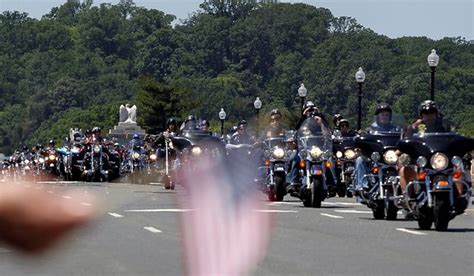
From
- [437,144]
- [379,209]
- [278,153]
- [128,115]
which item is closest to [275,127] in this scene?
[278,153]

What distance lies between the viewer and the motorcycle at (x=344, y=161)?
30531 mm

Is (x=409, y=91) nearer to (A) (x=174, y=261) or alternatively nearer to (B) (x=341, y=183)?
(B) (x=341, y=183)

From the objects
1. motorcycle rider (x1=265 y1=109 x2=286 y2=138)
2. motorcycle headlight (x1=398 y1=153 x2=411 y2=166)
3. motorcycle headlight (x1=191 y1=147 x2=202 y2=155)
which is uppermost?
motorcycle rider (x1=265 y1=109 x2=286 y2=138)

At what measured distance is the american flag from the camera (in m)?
9.02

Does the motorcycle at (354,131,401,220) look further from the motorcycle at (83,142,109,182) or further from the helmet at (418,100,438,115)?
the motorcycle at (83,142,109,182)

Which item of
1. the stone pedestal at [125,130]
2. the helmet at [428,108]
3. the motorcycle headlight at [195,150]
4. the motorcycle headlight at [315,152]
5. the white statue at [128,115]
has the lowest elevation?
the motorcycle headlight at [315,152]

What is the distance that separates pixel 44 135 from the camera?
537 feet

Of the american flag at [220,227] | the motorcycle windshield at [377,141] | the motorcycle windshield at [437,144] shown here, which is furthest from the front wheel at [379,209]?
the american flag at [220,227]

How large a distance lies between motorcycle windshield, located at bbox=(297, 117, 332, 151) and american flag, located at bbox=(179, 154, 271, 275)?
10546mm

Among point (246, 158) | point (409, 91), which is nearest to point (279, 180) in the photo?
point (246, 158)

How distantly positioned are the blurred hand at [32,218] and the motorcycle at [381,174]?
15.9m

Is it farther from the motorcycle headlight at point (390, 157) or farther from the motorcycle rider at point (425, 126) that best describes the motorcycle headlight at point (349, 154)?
the motorcycle rider at point (425, 126)

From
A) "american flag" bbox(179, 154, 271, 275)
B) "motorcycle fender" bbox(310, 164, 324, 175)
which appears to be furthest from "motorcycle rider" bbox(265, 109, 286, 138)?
"american flag" bbox(179, 154, 271, 275)

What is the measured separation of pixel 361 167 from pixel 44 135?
143923 mm
